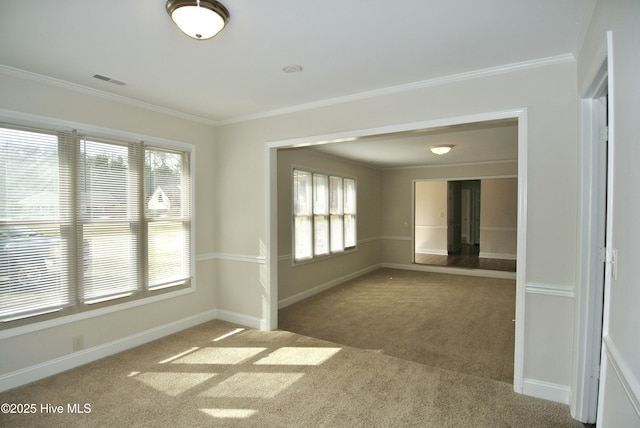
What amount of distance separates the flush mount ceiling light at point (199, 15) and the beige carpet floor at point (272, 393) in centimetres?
252

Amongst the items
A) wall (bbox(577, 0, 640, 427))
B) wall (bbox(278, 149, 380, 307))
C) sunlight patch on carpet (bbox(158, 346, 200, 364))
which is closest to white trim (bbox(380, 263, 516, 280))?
wall (bbox(278, 149, 380, 307))

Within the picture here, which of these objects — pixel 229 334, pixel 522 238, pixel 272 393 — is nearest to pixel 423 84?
pixel 522 238

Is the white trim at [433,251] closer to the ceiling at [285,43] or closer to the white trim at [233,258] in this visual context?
the white trim at [233,258]

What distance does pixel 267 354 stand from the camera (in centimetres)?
346

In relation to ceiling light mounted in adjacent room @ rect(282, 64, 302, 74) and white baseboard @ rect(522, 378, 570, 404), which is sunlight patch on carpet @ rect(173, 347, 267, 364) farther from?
ceiling light mounted in adjacent room @ rect(282, 64, 302, 74)

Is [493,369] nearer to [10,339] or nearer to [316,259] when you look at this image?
[316,259]

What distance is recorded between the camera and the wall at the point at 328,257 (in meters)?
5.35

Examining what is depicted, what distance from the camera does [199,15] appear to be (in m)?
1.84

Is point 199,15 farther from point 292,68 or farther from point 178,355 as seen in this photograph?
point 178,355

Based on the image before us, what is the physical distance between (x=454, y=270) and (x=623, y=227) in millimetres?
7012

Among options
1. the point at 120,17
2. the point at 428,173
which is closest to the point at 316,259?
the point at 428,173

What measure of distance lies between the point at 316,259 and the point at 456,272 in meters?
3.76

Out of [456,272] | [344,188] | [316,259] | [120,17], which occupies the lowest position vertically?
[456,272]

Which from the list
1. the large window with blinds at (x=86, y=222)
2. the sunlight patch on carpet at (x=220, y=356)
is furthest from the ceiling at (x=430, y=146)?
the sunlight patch on carpet at (x=220, y=356)
